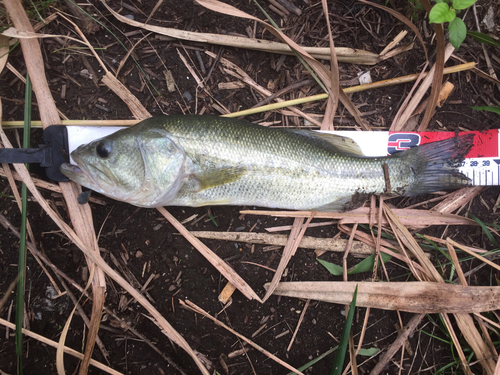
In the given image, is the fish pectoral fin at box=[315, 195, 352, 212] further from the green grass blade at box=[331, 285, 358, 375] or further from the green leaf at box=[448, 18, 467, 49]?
the green leaf at box=[448, 18, 467, 49]

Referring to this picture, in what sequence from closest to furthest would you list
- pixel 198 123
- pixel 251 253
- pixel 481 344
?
pixel 198 123, pixel 481 344, pixel 251 253

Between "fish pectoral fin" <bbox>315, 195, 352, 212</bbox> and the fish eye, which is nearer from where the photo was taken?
the fish eye

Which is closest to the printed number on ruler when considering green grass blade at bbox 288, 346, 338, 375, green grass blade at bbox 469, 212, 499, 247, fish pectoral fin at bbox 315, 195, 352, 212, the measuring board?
the measuring board

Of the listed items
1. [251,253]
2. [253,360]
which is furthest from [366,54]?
[253,360]

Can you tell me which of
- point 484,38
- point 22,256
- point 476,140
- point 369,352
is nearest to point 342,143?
point 476,140

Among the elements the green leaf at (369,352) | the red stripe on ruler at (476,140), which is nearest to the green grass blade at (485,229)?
the red stripe on ruler at (476,140)

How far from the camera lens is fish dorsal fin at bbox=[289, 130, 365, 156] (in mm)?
2959

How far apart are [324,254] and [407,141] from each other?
1487 millimetres

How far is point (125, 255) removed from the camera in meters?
3.04

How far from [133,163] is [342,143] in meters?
2.01

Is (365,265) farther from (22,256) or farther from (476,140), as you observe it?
(22,256)

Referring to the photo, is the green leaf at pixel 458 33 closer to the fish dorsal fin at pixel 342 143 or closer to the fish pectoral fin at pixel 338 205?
the fish dorsal fin at pixel 342 143

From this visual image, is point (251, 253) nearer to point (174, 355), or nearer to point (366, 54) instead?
point (174, 355)

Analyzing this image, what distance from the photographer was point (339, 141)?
3012mm
